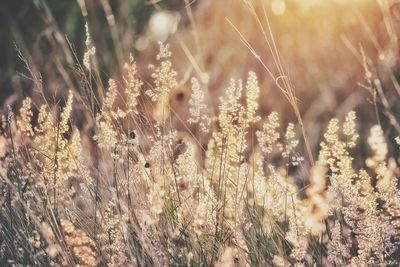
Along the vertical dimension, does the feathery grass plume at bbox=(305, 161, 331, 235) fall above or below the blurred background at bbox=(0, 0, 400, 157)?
below

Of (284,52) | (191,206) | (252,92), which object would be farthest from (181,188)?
(284,52)

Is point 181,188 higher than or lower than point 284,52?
lower

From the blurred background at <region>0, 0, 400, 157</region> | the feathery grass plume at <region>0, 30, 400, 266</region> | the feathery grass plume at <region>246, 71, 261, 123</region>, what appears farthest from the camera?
the blurred background at <region>0, 0, 400, 157</region>

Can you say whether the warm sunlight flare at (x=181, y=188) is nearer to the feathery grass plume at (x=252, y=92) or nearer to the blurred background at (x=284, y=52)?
the feathery grass plume at (x=252, y=92)

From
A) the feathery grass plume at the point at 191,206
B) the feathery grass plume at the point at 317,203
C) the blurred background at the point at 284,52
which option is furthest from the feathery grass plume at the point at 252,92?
the blurred background at the point at 284,52

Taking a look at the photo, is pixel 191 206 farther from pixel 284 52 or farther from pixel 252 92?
pixel 284 52

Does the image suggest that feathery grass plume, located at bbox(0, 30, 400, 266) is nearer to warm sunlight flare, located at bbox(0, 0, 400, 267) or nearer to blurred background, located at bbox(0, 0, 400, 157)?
warm sunlight flare, located at bbox(0, 0, 400, 267)

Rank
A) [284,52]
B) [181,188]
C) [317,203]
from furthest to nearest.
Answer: [284,52] → [181,188] → [317,203]

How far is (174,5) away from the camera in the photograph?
21.3 feet

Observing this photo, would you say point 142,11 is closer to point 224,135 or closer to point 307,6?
point 307,6

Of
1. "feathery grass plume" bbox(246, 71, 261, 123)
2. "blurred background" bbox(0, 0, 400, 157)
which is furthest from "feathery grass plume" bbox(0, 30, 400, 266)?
"blurred background" bbox(0, 0, 400, 157)

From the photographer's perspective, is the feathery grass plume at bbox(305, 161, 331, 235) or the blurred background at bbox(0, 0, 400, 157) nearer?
the feathery grass plume at bbox(305, 161, 331, 235)

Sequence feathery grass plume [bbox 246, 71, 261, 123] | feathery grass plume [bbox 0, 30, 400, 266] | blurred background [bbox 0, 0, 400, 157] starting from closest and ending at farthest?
1. feathery grass plume [bbox 0, 30, 400, 266]
2. feathery grass plume [bbox 246, 71, 261, 123]
3. blurred background [bbox 0, 0, 400, 157]

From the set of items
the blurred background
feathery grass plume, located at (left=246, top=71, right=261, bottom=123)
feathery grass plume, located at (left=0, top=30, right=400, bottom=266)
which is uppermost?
the blurred background
